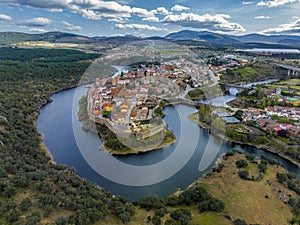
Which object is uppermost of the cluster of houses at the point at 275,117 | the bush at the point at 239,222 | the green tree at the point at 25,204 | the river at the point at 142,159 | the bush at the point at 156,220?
the cluster of houses at the point at 275,117

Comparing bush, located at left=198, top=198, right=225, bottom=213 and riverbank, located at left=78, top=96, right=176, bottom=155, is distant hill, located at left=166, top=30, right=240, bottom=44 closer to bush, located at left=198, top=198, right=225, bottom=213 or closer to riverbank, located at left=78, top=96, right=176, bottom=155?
riverbank, located at left=78, top=96, right=176, bottom=155

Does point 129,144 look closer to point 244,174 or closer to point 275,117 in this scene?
point 244,174

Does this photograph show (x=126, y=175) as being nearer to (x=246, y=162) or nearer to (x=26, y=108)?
(x=246, y=162)

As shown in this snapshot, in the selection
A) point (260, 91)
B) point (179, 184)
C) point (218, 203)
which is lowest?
point (179, 184)

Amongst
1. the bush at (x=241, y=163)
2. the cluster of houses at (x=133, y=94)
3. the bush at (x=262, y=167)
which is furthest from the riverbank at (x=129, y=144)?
the bush at (x=262, y=167)

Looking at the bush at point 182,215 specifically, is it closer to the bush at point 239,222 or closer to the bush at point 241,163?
the bush at point 239,222

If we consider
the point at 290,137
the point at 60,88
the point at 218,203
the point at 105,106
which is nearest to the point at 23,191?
the point at 218,203

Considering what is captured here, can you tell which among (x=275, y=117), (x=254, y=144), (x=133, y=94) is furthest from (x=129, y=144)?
(x=275, y=117)
